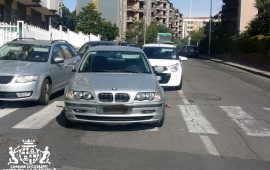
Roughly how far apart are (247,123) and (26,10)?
95.2 feet

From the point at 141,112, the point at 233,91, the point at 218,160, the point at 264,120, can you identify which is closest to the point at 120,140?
the point at 141,112

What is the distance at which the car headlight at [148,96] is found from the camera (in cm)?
796

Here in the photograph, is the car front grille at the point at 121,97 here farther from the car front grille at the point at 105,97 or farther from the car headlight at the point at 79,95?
the car headlight at the point at 79,95

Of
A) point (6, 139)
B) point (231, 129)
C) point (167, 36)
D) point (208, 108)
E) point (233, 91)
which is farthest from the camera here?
point (167, 36)

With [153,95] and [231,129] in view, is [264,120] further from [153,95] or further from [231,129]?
[153,95]

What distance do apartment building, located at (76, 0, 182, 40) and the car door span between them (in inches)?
3423

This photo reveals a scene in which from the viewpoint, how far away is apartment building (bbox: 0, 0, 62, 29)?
29719mm

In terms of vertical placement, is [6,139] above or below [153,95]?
below

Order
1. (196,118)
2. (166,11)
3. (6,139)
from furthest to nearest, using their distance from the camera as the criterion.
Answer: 1. (166,11)
2. (196,118)
3. (6,139)

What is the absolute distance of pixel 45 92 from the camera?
11.2 metres

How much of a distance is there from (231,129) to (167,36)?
58.5m

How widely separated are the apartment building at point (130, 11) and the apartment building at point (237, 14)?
2289 cm

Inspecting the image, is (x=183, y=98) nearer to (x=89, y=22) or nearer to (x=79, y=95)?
(x=79, y=95)

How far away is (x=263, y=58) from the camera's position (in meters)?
33.2
